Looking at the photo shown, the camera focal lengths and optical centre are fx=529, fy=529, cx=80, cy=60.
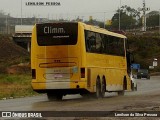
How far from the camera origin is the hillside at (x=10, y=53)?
285 feet

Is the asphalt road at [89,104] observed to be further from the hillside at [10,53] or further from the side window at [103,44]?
the hillside at [10,53]

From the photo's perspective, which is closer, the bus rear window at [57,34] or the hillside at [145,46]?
the bus rear window at [57,34]

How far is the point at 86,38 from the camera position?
79.5ft

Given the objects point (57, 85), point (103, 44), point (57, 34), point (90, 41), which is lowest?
point (57, 85)

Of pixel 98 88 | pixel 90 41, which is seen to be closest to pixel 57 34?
pixel 90 41

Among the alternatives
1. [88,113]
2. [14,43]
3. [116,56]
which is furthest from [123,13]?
[88,113]

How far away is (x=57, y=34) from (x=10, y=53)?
71.1 m

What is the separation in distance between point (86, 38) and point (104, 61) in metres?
3.20

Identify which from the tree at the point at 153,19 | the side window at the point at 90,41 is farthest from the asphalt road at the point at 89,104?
the tree at the point at 153,19

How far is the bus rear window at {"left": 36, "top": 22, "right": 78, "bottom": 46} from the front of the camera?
78.1 ft

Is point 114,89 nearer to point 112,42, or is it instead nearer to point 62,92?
point 112,42

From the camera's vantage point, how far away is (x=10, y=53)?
94.1 metres

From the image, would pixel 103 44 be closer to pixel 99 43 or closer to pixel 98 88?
pixel 99 43

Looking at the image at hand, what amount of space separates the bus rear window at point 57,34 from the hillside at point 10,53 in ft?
195
